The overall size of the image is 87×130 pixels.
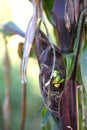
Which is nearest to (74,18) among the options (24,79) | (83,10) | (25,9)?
(83,10)

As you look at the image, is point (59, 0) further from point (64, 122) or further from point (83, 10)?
point (64, 122)

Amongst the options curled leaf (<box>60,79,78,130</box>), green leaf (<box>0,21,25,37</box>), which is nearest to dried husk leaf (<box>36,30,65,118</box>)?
curled leaf (<box>60,79,78,130</box>)

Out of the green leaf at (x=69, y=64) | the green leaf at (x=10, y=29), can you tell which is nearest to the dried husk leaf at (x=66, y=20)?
the green leaf at (x=69, y=64)

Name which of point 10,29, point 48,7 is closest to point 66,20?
point 48,7

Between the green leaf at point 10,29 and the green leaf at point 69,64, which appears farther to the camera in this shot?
the green leaf at point 10,29

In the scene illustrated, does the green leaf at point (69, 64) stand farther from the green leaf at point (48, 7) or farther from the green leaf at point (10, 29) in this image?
the green leaf at point (10, 29)

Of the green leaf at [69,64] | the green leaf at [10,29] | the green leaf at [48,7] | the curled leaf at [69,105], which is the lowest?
the curled leaf at [69,105]

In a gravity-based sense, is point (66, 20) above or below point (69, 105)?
above

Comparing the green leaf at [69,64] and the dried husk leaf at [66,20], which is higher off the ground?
the dried husk leaf at [66,20]

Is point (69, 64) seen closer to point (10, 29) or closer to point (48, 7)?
point (48, 7)
